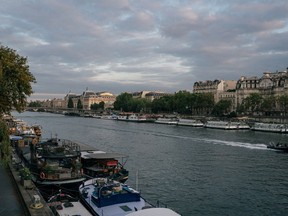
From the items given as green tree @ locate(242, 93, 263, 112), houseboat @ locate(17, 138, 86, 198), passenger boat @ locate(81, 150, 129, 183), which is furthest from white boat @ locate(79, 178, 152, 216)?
green tree @ locate(242, 93, 263, 112)

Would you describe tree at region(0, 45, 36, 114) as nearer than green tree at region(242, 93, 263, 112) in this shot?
Yes

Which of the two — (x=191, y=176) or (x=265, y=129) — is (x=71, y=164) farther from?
(x=265, y=129)

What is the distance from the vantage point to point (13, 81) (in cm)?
1988

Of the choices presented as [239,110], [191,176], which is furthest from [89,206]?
[239,110]

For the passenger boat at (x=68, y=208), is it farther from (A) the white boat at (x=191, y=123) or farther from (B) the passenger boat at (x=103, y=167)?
(A) the white boat at (x=191, y=123)

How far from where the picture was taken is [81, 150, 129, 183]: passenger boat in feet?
91.1

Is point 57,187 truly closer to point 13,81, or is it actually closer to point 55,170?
point 55,170

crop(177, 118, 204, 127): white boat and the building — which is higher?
the building

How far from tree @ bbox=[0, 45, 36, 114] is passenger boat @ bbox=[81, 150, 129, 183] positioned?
30.3 feet

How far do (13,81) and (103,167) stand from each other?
12.0m

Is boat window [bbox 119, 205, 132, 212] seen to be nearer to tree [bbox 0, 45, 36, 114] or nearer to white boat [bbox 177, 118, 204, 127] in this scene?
tree [bbox 0, 45, 36, 114]

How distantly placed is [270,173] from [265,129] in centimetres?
6182

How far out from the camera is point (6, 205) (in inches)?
672

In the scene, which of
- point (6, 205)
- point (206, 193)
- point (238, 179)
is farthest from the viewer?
point (238, 179)
